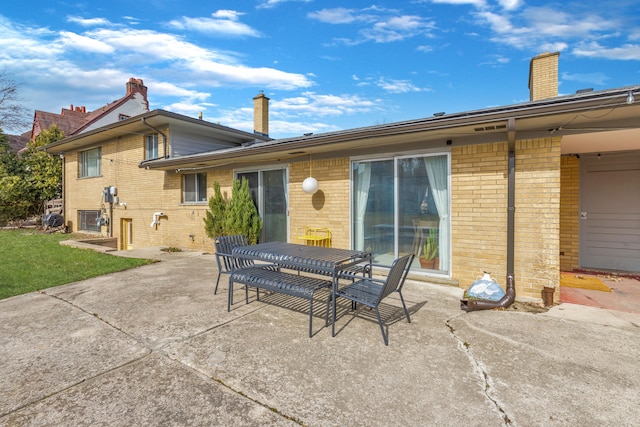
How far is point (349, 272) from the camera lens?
4586 mm

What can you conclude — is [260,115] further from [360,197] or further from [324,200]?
[360,197]

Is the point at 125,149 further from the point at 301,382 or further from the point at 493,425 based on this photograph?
the point at 493,425

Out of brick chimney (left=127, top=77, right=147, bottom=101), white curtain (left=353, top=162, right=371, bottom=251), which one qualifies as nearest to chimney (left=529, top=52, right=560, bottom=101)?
white curtain (left=353, top=162, right=371, bottom=251)

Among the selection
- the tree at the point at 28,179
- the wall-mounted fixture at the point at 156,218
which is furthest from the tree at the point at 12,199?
the wall-mounted fixture at the point at 156,218

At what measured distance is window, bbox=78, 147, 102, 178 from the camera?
1430 cm

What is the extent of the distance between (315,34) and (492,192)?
779 centimetres

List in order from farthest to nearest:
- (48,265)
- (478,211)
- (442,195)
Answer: (48,265)
(442,195)
(478,211)

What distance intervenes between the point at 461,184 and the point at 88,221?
16.9 m

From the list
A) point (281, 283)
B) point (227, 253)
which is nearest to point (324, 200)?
point (227, 253)

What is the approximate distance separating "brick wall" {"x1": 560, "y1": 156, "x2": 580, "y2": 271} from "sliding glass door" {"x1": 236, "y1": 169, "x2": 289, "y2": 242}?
21.7 ft

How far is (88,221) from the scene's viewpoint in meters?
15.0

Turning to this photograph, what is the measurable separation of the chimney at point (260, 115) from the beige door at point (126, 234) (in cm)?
669

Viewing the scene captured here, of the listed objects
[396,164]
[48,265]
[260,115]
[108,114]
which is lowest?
[48,265]

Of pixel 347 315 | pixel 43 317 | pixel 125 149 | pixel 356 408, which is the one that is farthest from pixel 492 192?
pixel 125 149
